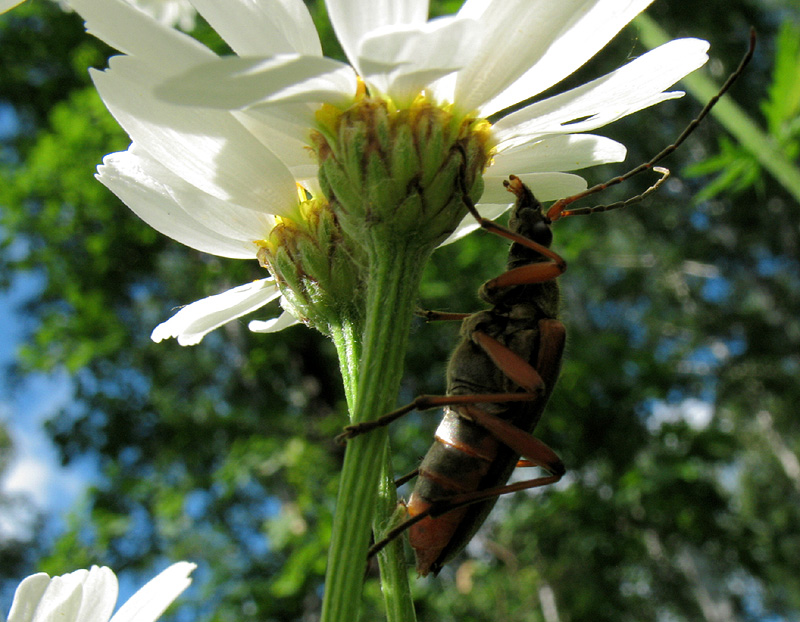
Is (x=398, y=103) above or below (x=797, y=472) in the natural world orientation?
above

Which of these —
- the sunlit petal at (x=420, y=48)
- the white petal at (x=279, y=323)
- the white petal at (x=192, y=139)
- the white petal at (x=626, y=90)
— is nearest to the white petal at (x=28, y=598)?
the white petal at (x=279, y=323)

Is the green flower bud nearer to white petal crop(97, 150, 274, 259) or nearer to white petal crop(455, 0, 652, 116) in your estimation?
white petal crop(97, 150, 274, 259)

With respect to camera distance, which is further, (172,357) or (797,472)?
(797,472)

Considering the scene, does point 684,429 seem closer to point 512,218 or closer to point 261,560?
point 261,560

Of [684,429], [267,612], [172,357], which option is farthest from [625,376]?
[172,357]

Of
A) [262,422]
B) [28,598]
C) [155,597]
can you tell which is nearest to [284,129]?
[155,597]

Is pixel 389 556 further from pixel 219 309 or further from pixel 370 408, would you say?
pixel 219 309

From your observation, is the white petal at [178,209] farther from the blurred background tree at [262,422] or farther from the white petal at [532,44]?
the blurred background tree at [262,422]
